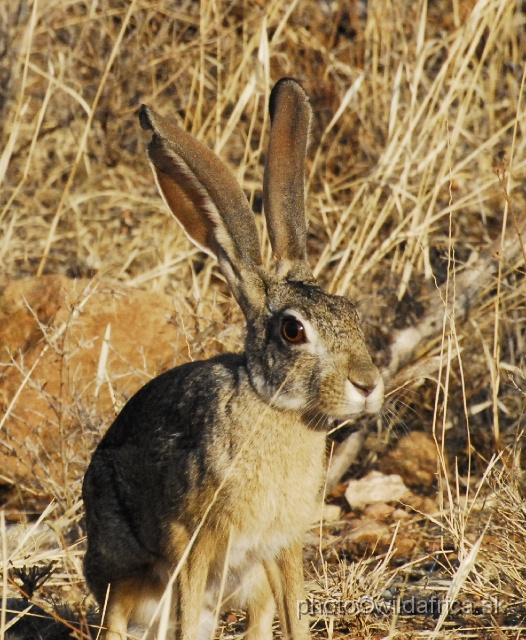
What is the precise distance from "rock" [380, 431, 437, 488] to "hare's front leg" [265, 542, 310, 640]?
179 centimetres

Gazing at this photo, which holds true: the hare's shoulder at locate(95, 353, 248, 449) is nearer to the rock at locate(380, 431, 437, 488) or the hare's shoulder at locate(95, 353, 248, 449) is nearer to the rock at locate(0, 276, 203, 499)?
the rock at locate(0, 276, 203, 499)

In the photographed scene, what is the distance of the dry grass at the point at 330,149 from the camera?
Answer: 5785 mm

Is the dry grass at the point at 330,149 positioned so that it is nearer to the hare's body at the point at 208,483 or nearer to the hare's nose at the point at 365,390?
the hare's body at the point at 208,483

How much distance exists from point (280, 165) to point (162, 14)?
11.3ft

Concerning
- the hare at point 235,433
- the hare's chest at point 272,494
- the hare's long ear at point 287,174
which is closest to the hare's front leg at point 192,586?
the hare at point 235,433

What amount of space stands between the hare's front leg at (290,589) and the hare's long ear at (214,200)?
2.94 feet

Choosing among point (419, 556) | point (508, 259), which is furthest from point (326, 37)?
point (419, 556)

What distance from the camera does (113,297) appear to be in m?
5.32

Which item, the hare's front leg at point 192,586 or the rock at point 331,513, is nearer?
the hare's front leg at point 192,586

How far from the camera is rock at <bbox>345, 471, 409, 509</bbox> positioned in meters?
5.36

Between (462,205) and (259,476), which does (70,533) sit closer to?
(259,476)

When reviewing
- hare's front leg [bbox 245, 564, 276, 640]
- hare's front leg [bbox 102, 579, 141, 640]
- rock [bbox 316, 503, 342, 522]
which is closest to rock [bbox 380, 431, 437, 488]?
rock [bbox 316, 503, 342, 522]

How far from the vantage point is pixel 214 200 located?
393 centimetres

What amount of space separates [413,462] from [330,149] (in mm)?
2253
